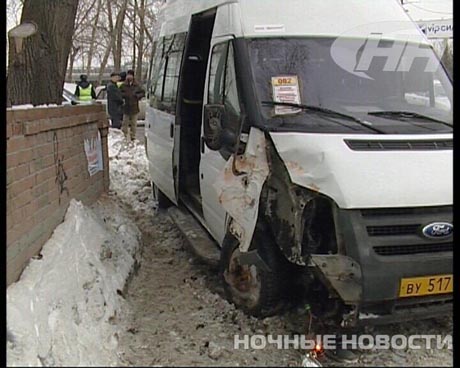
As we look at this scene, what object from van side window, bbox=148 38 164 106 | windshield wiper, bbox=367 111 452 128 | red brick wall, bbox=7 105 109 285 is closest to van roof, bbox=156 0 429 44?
windshield wiper, bbox=367 111 452 128

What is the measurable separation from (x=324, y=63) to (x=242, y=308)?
83.4 inches

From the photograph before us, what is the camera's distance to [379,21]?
5129 millimetres

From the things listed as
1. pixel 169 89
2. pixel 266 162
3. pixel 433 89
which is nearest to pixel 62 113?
pixel 169 89

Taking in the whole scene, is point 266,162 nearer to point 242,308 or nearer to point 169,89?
point 242,308

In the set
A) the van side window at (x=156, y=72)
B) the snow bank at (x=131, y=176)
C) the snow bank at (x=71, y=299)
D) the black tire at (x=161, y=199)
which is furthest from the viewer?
the snow bank at (x=131, y=176)

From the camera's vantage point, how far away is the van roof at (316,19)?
493 cm

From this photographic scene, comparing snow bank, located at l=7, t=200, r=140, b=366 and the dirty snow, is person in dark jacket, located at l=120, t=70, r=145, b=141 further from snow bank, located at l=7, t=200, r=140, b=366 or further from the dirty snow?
snow bank, located at l=7, t=200, r=140, b=366

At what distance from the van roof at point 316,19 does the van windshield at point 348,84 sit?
104 millimetres

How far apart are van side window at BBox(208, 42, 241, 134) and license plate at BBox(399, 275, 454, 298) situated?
1.84m

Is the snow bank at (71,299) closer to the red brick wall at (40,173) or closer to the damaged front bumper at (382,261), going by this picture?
the red brick wall at (40,173)

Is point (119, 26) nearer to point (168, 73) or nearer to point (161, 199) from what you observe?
point (161, 199)

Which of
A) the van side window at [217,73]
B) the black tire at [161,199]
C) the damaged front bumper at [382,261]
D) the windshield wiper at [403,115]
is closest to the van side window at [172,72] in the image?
the van side window at [217,73]

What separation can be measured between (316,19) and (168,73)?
9.28 ft

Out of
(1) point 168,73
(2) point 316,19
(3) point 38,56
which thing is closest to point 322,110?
(2) point 316,19
